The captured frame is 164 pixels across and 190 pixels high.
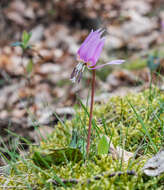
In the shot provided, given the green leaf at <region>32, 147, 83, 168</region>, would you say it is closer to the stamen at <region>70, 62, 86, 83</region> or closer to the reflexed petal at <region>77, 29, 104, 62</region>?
the stamen at <region>70, 62, 86, 83</region>

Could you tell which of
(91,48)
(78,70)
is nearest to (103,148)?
(78,70)

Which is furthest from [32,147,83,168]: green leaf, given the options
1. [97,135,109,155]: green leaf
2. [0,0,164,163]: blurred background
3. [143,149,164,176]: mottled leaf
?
[0,0,164,163]: blurred background

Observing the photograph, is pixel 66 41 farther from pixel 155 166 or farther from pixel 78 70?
pixel 155 166

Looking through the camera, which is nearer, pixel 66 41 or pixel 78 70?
pixel 78 70

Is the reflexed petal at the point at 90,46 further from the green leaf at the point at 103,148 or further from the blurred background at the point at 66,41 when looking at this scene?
the blurred background at the point at 66,41

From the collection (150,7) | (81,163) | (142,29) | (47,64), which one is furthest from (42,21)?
(81,163)

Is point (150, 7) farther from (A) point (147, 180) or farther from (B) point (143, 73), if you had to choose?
(A) point (147, 180)

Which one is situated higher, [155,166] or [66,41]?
[66,41]

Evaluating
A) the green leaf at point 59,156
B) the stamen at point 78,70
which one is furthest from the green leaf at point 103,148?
the stamen at point 78,70
